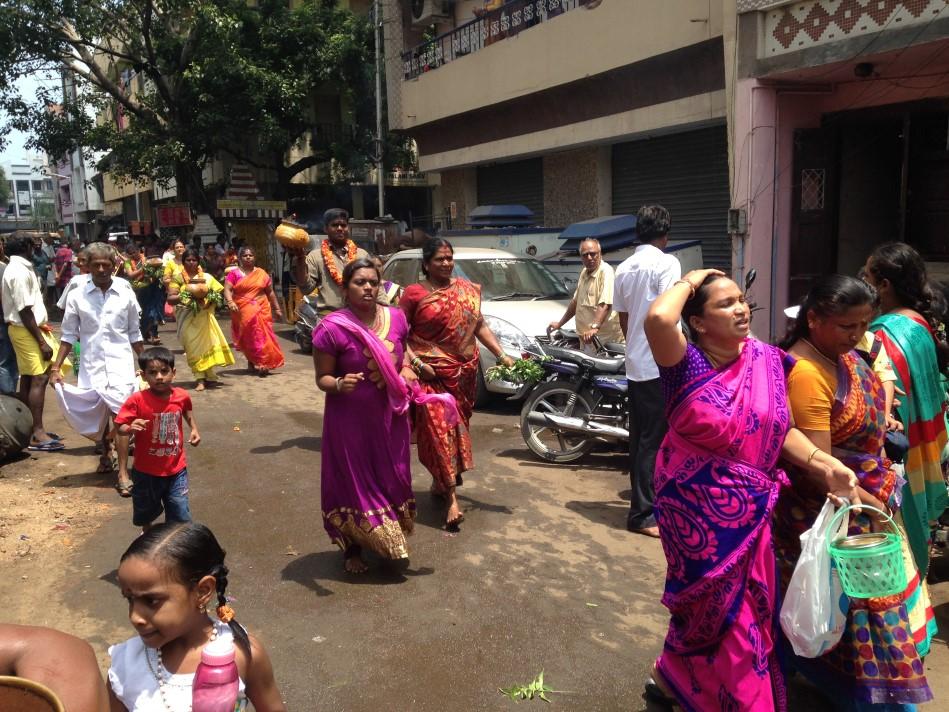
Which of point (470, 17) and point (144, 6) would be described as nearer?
point (470, 17)

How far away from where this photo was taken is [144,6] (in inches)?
816

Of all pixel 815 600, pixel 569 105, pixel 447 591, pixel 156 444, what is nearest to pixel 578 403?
pixel 447 591

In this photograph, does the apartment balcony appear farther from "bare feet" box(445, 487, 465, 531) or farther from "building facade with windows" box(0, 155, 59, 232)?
"building facade with windows" box(0, 155, 59, 232)

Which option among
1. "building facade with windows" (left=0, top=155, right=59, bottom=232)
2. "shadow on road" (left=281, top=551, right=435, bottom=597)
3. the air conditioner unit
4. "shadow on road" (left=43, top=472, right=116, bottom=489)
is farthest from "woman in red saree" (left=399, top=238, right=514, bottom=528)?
"building facade with windows" (left=0, top=155, right=59, bottom=232)

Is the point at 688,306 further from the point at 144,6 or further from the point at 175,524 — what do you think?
the point at 144,6

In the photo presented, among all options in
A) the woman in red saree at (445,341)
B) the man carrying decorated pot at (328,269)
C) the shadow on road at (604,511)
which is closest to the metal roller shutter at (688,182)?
the man carrying decorated pot at (328,269)

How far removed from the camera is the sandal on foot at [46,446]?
7.20 metres

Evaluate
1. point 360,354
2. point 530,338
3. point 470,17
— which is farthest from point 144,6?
point 360,354

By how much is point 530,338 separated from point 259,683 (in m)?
6.49

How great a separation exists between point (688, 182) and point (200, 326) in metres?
7.77

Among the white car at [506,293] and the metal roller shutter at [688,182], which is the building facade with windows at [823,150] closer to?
the metal roller shutter at [688,182]

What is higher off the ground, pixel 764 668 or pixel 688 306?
pixel 688 306

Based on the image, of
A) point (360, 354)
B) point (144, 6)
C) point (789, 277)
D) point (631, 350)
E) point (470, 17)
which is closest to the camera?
point (360, 354)

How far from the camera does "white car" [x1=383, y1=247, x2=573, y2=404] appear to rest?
28.1ft
